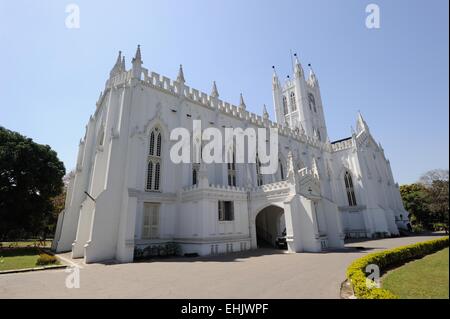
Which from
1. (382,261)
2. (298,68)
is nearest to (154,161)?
(382,261)

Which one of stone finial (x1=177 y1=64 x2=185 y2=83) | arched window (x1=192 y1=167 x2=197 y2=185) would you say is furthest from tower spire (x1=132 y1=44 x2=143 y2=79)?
arched window (x1=192 y1=167 x2=197 y2=185)

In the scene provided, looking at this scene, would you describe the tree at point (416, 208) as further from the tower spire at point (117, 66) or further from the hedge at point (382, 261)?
the tower spire at point (117, 66)

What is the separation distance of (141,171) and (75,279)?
1029 centimetres

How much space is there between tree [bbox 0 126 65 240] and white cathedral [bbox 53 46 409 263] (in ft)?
11.0

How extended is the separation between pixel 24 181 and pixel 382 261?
32.1 m

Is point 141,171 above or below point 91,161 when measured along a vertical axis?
below

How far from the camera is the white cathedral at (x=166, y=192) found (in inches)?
700

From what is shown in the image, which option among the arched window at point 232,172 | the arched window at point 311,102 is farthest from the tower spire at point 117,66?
the arched window at point 311,102

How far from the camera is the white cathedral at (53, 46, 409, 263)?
17.8m

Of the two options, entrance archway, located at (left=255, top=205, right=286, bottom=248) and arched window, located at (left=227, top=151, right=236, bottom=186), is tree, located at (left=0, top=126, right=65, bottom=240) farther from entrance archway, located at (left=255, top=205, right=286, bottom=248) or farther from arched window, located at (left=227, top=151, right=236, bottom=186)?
entrance archway, located at (left=255, top=205, right=286, bottom=248)

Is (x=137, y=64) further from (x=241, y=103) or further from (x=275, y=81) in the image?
(x=275, y=81)

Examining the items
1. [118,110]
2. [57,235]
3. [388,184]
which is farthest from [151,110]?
[388,184]

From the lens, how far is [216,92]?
90.3 ft

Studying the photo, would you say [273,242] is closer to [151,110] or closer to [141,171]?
[141,171]
